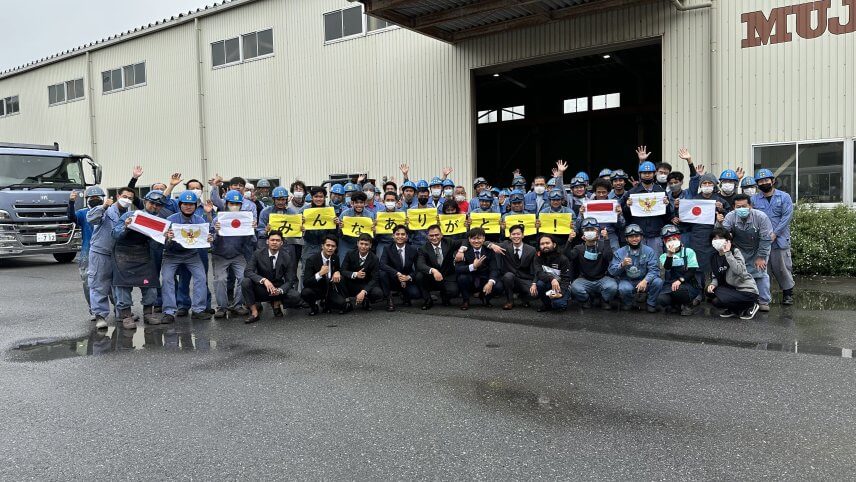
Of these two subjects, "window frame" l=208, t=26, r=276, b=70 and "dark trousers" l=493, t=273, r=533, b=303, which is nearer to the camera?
"dark trousers" l=493, t=273, r=533, b=303

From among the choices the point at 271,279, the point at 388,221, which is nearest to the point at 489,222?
the point at 388,221

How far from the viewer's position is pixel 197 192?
942cm

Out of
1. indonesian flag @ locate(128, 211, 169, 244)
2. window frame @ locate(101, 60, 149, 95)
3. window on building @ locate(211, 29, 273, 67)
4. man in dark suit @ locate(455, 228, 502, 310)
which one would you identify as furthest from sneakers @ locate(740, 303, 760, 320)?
window frame @ locate(101, 60, 149, 95)

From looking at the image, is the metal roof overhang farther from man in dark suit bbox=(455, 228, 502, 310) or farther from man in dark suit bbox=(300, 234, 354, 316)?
man in dark suit bbox=(300, 234, 354, 316)

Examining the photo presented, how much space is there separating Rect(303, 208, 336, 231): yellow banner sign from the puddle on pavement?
96.8 inches

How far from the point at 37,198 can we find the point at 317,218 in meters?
10.7

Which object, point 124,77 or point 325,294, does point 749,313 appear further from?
point 124,77

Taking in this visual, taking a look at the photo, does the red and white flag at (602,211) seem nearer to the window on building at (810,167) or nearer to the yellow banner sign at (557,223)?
the yellow banner sign at (557,223)

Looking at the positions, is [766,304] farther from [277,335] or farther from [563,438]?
[277,335]

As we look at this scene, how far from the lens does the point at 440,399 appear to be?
500cm

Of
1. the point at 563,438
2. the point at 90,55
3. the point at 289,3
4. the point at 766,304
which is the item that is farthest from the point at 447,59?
the point at 90,55

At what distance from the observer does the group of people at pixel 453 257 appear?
8359 millimetres

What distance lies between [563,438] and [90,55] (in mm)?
27929

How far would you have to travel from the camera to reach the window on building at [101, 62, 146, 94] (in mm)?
23672
